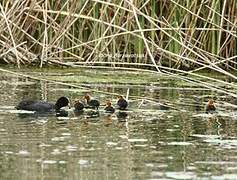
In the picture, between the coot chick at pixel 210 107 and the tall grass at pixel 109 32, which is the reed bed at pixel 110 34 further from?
the coot chick at pixel 210 107

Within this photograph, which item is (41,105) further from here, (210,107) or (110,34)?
(110,34)

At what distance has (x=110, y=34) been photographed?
44.3 ft

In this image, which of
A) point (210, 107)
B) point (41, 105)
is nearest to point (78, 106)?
point (41, 105)

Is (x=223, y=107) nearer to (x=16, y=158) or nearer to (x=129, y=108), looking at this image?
(x=129, y=108)

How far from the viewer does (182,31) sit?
1338cm

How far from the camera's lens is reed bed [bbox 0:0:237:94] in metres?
12.9

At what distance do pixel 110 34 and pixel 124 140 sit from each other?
6495mm

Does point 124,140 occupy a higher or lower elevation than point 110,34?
lower

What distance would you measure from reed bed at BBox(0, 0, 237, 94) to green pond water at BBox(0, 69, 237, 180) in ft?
7.03

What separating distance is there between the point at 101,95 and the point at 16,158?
14.2ft

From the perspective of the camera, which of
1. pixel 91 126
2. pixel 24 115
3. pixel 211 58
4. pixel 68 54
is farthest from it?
pixel 68 54

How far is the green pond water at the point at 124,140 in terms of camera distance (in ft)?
19.2

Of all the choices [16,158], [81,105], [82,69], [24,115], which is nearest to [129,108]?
[81,105]

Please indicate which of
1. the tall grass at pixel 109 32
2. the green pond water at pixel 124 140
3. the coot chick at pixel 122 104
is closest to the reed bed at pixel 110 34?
the tall grass at pixel 109 32
